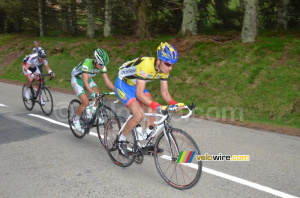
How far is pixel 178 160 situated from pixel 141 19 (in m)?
13.9

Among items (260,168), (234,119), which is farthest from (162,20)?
(260,168)

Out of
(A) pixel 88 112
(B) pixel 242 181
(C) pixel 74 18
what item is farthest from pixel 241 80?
(C) pixel 74 18

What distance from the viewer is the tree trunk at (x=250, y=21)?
37.4 feet

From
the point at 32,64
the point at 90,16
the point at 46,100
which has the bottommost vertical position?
the point at 46,100

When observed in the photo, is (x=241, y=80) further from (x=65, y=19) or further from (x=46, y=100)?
(x=65, y=19)

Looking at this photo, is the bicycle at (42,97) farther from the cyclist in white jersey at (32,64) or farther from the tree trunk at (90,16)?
the tree trunk at (90,16)

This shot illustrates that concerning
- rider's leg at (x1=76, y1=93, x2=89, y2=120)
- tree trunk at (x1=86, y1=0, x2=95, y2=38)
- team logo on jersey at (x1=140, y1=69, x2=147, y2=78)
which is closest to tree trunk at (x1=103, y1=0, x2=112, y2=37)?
tree trunk at (x1=86, y1=0, x2=95, y2=38)

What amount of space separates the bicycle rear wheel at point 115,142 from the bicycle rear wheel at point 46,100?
4.19 metres

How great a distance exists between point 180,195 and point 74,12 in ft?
77.7

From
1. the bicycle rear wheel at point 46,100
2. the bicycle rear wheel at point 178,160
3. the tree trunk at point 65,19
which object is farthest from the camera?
the tree trunk at point 65,19

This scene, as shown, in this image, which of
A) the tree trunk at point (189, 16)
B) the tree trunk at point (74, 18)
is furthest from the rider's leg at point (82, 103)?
the tree trunk at point (74, 18)

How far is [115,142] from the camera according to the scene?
499cm

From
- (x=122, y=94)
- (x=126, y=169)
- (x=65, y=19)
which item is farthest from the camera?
(x=65, y=19)

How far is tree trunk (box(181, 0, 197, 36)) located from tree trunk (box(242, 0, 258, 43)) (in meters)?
2.83
